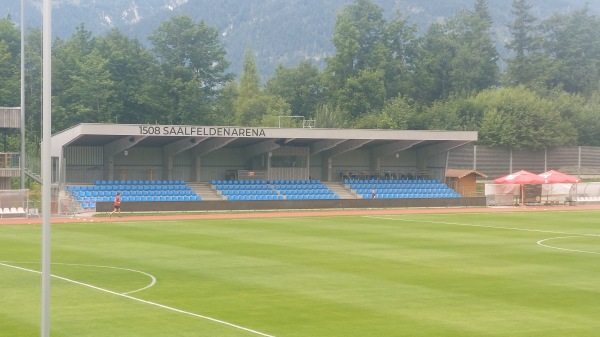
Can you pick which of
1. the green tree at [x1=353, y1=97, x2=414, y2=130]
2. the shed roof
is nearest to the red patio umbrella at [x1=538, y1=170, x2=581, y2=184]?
the shed roof

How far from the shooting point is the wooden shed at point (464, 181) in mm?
74375

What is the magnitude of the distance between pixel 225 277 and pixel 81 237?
48.0ft

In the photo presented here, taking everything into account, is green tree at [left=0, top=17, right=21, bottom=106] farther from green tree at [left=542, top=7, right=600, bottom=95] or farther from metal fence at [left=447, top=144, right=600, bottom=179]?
green tree at [left=542, top=7, right=600, bottom=95]

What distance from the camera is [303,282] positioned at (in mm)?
26891

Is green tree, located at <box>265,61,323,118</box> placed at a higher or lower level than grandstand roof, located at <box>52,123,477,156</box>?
higher

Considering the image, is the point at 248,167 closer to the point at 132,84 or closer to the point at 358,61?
the point at 132,84

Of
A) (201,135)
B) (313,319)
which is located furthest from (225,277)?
(201,135)

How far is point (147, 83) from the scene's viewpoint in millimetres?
96000

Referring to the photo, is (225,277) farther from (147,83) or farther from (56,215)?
(147,83)

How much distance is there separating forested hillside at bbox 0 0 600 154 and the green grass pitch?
144 ft

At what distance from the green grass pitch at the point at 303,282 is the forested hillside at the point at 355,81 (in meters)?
44.0

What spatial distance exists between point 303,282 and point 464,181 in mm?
49858

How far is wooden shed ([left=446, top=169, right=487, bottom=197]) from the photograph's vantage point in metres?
74.4

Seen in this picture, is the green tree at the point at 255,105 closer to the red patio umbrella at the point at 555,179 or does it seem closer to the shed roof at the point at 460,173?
the shed roof at the point at 460,173
